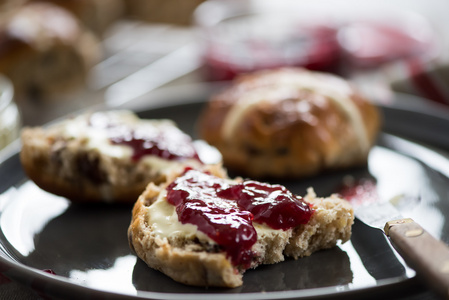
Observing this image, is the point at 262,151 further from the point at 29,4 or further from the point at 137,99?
the point at 29,4

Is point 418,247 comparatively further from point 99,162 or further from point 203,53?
point 203,53

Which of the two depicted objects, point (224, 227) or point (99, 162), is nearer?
point (224, 227)

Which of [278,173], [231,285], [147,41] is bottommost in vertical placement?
[147,41]

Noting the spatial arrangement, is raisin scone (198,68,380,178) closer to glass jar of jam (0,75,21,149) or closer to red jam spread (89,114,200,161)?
red jam spread (89,114,200,161)

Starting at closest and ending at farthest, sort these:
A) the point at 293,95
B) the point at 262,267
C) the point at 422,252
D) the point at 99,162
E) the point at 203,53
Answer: the point at 422,252 → the point at 262,267 → the point at 99,162 → the point at 293,95 → the point at 203,53

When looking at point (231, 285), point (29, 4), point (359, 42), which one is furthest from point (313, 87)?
point (29, 4)

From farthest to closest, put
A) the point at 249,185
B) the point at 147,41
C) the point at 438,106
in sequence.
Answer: the point at 147,41 < the point at 438,106 < the point at 249,185

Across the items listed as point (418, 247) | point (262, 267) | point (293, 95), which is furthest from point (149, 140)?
point (418, 247)
